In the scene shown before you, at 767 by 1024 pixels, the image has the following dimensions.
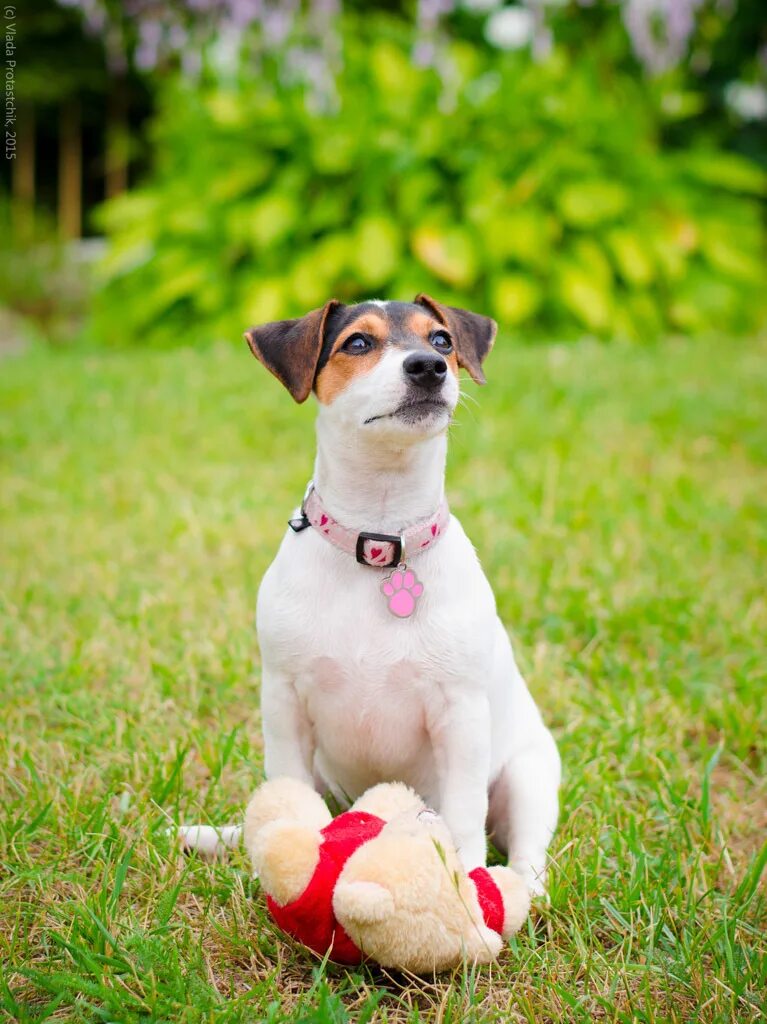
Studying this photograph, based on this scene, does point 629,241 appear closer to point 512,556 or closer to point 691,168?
point 691,168

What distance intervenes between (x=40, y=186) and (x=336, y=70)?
8.58 metres

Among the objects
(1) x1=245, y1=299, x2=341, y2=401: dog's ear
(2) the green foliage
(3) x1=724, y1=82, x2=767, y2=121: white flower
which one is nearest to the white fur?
(1) x1=245, y1=299, x2=341, y2=401: dog's ear

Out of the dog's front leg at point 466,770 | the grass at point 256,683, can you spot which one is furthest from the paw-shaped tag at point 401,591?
the grass at point 256,683

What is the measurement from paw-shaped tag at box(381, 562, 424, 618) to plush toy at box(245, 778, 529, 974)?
0.41m

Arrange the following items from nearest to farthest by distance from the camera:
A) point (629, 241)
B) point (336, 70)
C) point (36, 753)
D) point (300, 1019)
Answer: point (300, 1019)
point (36, 753)
point (629, 241)
point (336, 70)

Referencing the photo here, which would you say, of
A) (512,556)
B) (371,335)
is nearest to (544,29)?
(512,556)

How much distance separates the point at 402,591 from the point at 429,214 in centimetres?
662

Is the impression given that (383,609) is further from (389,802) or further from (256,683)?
(256,683)

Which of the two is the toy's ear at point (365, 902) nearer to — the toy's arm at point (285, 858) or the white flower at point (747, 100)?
the toy's arm at point (285, 858)

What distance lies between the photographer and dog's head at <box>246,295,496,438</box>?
2.11 metres

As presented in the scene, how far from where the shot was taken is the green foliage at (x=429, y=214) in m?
8.10

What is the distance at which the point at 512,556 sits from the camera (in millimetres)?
4203

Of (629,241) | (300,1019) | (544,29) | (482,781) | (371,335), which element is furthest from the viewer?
(544,29)

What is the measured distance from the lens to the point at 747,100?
11789 mm
